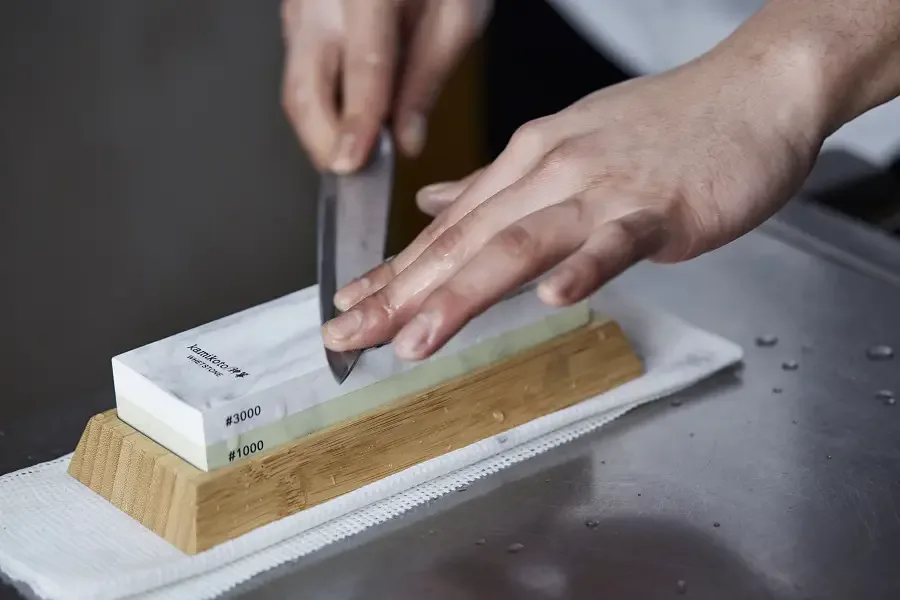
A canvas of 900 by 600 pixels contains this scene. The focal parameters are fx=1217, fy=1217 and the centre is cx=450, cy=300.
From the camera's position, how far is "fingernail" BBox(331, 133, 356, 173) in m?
0.83

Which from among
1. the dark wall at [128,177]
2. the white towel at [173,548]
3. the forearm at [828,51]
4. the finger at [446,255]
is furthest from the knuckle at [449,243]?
the dark wall at [128,177]

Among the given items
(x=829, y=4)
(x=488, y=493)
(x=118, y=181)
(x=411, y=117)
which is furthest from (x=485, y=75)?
(x=488, y=493)

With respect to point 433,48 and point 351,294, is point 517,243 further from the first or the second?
point 433,48

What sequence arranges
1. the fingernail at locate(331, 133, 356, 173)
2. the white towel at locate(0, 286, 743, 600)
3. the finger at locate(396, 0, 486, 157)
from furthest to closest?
the finger at locate(396, 0, 486, 157), the fingernail at locate(331, 133, 356, 173), the white towel at locate(0, 286, 743, 600)

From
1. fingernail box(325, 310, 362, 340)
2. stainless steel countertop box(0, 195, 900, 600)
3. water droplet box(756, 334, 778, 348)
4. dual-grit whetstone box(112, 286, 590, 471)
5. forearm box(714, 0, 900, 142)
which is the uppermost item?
forearm box(714, 0, 900, 142)

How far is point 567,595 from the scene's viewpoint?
58 cm

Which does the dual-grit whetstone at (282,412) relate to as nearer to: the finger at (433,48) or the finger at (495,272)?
the finger at (495,272)

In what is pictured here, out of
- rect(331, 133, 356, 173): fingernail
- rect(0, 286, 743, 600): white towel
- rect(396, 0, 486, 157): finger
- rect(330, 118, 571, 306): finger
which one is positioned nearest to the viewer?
rect(0, 286, 743, 600): white towel

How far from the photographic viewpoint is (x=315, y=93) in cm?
90

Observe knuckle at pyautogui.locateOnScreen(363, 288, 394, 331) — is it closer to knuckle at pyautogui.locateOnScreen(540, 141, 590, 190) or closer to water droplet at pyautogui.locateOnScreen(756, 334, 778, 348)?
knuckle at pyautogui.locateOnScreen(540, 141, 590, 190)

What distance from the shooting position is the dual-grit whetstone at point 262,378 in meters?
0.60

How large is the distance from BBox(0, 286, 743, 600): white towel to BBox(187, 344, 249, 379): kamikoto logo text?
8 cm

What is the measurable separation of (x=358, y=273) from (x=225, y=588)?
23 cm

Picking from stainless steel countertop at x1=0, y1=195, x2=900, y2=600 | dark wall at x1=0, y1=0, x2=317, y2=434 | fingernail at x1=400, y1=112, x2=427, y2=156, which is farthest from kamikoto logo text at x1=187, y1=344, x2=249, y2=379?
dark wall at x1=0, y1=0, x2=317, y2=434
